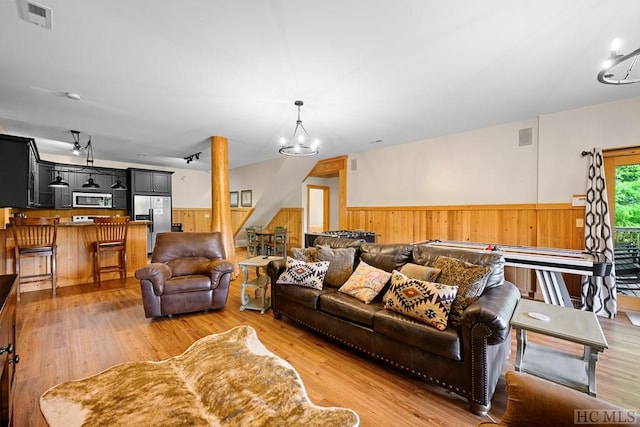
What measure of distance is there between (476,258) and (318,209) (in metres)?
6.92

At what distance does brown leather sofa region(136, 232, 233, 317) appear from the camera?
315 centimetres

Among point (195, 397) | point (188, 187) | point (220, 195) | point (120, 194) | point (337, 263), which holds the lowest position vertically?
point (195, 397)

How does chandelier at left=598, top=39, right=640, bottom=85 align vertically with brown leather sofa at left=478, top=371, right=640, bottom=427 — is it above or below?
above

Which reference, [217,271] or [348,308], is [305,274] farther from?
[217,271]

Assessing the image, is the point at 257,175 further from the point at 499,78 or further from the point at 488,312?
the point at 488,312

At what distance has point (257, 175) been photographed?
8203mm

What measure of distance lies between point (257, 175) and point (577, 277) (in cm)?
717

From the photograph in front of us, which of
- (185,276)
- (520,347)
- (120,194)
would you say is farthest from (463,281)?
(120,194)

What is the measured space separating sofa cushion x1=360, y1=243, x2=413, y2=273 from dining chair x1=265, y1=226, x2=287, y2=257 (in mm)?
4677

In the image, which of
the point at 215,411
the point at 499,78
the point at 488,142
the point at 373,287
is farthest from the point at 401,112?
the point at 215,411

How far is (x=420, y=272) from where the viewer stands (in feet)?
8.06

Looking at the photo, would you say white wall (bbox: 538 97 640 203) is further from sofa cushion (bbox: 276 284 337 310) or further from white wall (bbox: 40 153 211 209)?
white wall (bbox: 40 153 211 209)

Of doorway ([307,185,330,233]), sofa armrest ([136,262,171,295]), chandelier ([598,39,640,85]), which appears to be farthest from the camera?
doorway ([307,185,330,233])

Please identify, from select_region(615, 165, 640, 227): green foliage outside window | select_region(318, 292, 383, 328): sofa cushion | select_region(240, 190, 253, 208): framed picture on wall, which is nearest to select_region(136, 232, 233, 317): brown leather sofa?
select_region(318, 292, 383, 328): sofa cushion
